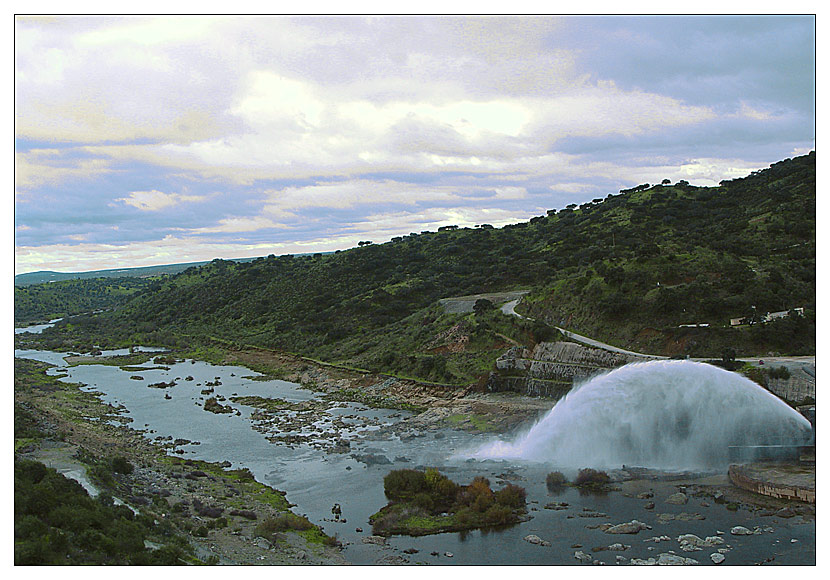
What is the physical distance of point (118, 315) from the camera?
13938 cm

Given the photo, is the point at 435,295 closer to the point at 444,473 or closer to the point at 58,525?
the point at 444,473

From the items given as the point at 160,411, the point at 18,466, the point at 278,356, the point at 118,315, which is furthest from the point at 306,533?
the point at 118,315

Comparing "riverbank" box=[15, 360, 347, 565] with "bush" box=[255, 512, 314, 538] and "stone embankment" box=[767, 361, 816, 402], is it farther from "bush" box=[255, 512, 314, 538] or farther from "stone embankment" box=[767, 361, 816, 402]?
"stone embankment" box=[767, 361, 816, 402]

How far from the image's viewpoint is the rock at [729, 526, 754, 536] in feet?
75.4

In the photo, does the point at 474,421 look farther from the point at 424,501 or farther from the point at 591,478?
the point at 424,501

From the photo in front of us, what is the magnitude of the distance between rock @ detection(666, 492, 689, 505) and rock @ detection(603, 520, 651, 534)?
294cm

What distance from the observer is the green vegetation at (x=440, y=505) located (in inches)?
1018

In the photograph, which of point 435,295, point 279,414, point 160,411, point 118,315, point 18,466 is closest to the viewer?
point 18,466

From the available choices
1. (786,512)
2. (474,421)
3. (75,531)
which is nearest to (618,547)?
(786,512)

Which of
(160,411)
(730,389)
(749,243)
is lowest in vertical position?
(160,411)

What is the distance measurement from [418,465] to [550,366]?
1873cm

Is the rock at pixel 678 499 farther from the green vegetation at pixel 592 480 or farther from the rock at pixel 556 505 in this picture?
the rock at pixel 556 505

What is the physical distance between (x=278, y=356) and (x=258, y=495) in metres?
52.7

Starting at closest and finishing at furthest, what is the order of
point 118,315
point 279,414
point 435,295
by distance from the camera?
point 279,414 → point 435,295 → point 118,315
